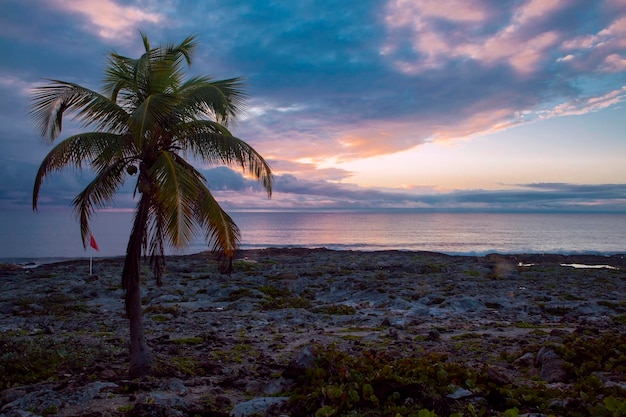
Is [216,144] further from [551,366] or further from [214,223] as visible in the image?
[551,366]

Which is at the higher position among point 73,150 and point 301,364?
point 73,150

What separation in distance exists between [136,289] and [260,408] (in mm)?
4669

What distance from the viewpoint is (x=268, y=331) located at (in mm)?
16375

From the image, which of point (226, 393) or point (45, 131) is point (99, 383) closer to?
point (226, 393)

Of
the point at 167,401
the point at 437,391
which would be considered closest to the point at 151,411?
the point at 167,401

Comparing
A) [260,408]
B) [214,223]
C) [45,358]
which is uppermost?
[214,223]

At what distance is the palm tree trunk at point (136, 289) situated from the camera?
9805mm

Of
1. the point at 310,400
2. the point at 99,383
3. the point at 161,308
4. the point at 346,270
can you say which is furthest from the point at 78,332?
the point at 346,270

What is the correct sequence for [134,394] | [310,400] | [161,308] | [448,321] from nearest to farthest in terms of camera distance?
1. [310,400]
2. [134,394]
3. [448,321]
4. [161,308]

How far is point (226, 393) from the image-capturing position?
9.15 metres

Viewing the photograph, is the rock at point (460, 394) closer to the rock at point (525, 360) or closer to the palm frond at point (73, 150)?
the rock at point (525, 360)

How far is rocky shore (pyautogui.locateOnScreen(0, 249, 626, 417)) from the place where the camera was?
8352mm

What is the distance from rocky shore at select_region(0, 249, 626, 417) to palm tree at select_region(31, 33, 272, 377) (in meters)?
2.03

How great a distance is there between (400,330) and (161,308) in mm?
11245
